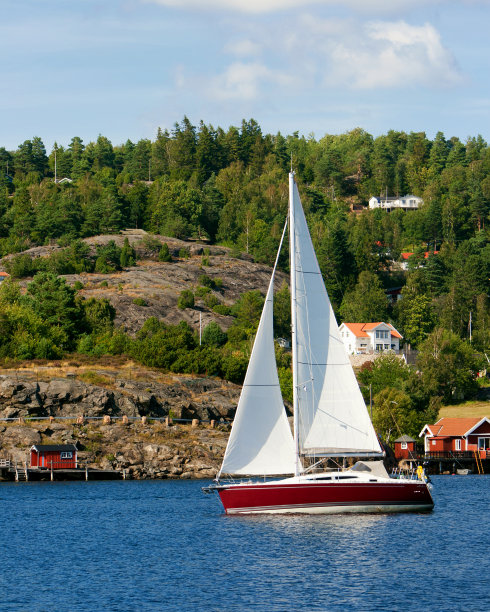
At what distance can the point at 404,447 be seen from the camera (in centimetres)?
9912

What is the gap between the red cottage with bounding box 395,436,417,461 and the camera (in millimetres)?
98188

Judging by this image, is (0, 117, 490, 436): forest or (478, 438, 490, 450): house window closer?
(478, 438, 490, 450): house window

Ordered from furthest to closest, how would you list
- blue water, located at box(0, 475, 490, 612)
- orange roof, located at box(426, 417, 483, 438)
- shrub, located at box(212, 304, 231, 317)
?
1. shrub, located at box(212, 304, 231, 317)
2. orange roof, located at box(426, 417, 483, 438)
3. blue water, located at box(0, 475, 490, 612)

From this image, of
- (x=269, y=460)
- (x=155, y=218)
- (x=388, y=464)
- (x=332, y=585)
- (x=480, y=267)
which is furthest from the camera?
(x=155, y=218)

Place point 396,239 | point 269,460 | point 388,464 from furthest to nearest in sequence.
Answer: point 396,239, point 388,464, point 269,460

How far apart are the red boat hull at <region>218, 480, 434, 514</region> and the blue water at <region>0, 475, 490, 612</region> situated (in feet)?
2.42

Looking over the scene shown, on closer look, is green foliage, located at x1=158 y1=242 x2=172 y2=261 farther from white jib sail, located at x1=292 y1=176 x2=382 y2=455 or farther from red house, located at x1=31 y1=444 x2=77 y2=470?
white jib sail, located at x1=292 y1=176 x2=382 y2=455

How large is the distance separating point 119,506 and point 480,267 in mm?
115350

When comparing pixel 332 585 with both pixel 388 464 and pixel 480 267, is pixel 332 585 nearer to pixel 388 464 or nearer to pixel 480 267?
pixel 388 464

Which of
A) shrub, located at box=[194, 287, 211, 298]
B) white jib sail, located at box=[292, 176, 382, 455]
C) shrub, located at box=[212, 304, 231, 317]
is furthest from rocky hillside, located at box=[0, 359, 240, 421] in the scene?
white jib sail, located at box=[292, 176, 382, 455]

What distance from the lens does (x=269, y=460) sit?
48.2 metres

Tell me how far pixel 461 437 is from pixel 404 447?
22.8 feet

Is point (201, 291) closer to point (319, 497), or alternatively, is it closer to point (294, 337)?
point (294, 337)

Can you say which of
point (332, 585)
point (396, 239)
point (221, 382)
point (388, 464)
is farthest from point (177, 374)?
point (396, 239)
